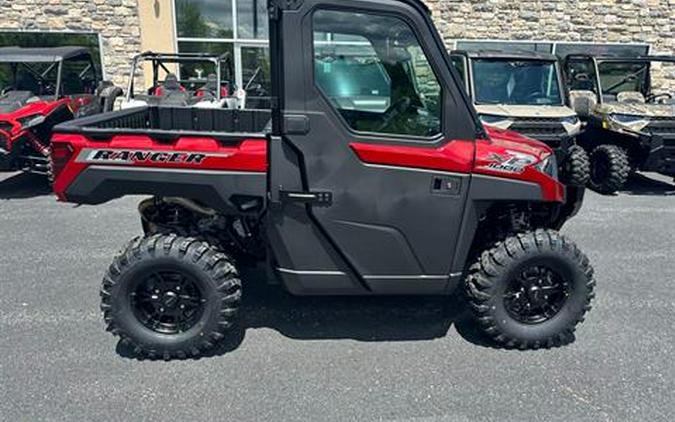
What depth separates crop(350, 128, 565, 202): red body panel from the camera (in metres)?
2.93

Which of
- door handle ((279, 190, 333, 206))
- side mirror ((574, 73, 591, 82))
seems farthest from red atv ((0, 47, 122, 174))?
side mirror ((574, 73, 591, 82))

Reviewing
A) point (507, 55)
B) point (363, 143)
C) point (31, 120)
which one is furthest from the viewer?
point (507, 55)

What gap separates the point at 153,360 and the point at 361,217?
1.62 meters

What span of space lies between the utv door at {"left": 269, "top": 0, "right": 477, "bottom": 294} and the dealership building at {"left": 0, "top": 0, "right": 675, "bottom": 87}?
793 cm

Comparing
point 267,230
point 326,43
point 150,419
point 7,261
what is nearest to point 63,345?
point 150,419

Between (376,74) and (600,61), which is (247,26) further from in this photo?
(376,74)

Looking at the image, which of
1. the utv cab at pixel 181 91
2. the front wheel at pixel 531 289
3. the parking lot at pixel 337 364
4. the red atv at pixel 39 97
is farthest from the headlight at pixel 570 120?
the red atv at pixel 39 97

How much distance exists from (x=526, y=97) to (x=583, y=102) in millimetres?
855

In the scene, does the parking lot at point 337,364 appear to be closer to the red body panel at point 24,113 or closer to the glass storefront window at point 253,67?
the red body panel at point 24,113

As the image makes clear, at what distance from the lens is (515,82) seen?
25.4ft

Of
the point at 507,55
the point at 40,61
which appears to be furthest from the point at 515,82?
the point at 40,61

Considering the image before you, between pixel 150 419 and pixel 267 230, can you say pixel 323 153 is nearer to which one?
pixel 267 230

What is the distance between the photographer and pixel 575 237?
572cm

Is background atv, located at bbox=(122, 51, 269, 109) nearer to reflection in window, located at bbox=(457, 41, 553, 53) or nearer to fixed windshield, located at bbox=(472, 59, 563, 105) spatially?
fixed windshield, located at bbox=(472, 59, 563, 105)
